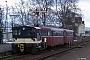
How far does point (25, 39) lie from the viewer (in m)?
24.3

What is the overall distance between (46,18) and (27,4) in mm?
5667

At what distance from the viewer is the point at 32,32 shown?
24.6 meters

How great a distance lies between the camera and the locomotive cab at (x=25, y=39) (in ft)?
78.7

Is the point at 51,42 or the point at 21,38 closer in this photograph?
the point at 21,38

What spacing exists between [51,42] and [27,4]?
98.9 feet

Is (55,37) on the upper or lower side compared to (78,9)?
lower

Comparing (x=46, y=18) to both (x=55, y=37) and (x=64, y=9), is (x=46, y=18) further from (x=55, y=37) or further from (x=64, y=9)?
(x=55, y=37)

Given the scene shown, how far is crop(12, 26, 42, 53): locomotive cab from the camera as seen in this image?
24000 millimetres

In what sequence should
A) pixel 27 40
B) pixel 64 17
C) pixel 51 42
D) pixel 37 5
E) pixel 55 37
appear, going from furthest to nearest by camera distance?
1. pixel 64 17
2. pixel 37 5
3. pixel 55 37
4. pixel 51 42
5. pixel 27 40

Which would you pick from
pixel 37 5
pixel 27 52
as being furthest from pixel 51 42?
pixel 37 5

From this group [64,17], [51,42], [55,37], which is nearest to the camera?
[51,42]

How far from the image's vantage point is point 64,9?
208 ft

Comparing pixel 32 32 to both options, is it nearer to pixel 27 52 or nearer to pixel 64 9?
pixel 27 52

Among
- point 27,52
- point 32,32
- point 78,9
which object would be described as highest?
point 78,9
